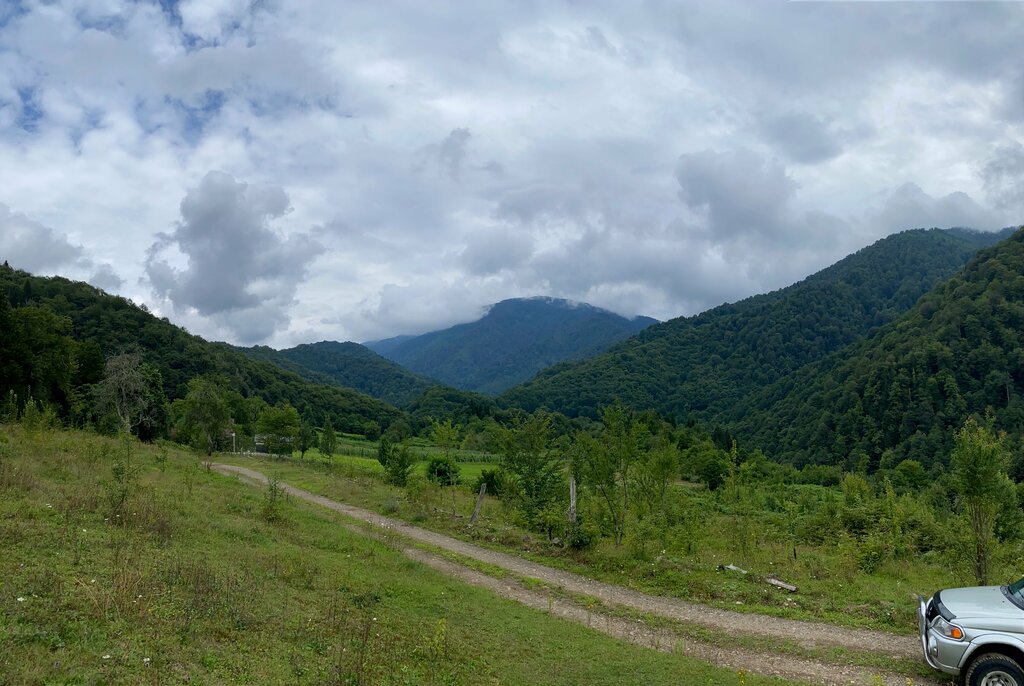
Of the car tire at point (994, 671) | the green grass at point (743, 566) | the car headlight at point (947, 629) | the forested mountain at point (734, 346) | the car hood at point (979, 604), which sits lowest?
the green grass at point (743, 566)

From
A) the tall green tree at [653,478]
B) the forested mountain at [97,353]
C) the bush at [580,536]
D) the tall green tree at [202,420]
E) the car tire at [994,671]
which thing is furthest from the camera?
the tall green tree at [202,420]

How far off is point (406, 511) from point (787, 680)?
55.9ft

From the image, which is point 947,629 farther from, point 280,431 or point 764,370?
point 764,370

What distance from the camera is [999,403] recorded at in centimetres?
8044

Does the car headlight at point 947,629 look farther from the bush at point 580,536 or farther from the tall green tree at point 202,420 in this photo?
the tall green tree at point 202,420

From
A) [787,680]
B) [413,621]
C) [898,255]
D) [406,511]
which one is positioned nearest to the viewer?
[787,680]

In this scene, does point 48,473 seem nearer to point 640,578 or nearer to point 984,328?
point 640,578

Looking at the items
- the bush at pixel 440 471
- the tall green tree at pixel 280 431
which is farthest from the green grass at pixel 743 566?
the tall green tree at pixel 280 431

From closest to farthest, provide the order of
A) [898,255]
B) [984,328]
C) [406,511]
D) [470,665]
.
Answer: [470,665] → [406,511] → [984,328] → [898,255]

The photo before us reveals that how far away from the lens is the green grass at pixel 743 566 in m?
12.4

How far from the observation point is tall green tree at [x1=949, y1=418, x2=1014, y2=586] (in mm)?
12734

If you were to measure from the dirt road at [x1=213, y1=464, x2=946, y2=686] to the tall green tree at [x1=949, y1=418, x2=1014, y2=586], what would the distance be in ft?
15.5

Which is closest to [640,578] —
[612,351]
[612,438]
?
[612,438]

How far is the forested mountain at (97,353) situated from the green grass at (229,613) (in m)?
21.9
